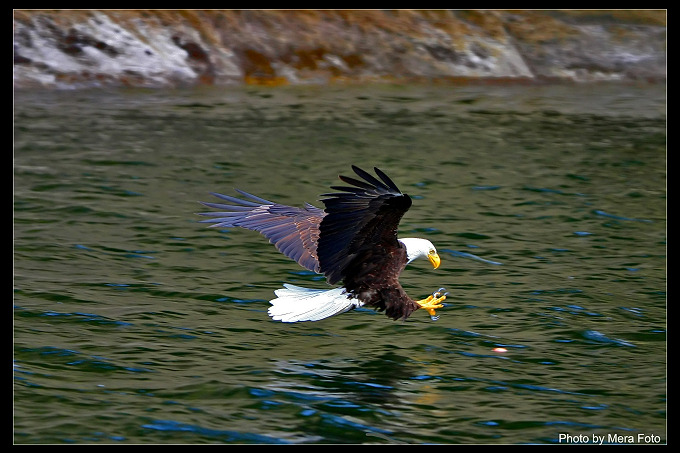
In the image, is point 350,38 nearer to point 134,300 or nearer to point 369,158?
point 369,158

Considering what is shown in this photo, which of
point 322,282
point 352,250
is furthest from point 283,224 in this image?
point 352,250

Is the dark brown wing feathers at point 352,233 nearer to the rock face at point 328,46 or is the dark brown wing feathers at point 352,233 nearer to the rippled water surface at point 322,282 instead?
the rippled water surface at point 322,282

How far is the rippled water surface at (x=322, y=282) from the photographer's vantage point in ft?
18.6

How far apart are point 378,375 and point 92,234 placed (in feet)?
13.0

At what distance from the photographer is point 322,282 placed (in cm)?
833

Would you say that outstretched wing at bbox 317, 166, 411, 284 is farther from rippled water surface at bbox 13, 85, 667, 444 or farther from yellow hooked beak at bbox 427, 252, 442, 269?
rippled water surface at bbox 13, 85, 667, 444

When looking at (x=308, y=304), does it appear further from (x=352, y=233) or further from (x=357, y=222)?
(x=357, y=222)

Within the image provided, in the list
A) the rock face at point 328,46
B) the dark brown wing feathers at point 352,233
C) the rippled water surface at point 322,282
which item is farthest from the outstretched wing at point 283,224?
the rock face at point 328,46

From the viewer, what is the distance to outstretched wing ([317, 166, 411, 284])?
19.6ft

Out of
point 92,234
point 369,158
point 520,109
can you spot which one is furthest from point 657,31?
point 92,234

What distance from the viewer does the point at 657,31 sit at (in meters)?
17.4

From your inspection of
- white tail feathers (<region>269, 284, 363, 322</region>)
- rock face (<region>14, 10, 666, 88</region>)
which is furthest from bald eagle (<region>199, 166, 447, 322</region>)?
rock face (<region>14, 10, 666, 88</region>)

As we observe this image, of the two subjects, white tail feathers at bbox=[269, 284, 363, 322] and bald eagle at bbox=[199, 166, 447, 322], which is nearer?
bald eagle at bbox=[199, 166, 447, 322]

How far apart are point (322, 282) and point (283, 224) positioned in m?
0.95
